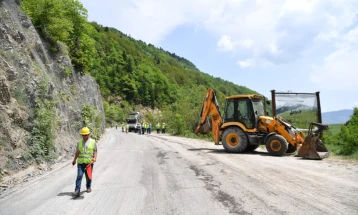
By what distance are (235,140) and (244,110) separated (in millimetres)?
1560

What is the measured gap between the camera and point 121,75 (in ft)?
371

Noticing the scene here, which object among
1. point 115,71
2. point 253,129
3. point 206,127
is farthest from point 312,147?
point 115,71

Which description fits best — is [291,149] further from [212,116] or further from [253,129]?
[212,116]

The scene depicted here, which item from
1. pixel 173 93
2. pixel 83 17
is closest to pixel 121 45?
pixel 173 93

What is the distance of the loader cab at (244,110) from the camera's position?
14594 mm

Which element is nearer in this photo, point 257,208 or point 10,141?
point 257,208

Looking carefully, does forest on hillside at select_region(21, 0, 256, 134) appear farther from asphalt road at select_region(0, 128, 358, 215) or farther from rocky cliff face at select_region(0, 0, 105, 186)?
asphalt road at select_region(0, 128, 358, 215)

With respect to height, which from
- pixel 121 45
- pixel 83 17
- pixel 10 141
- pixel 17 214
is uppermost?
pixel 121 45

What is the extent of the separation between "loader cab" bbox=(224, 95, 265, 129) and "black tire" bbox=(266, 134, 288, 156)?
1266 mm

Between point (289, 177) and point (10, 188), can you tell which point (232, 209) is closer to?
point (289, 177)

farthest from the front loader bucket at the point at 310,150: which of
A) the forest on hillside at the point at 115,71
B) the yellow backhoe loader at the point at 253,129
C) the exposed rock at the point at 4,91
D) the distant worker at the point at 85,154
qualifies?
the forest on hillside at the point at 115,71

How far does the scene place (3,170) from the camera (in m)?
8.80

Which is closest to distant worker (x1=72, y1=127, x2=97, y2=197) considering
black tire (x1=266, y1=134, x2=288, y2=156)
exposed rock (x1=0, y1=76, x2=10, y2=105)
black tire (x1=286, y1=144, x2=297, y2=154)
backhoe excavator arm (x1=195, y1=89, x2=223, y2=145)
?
exposed rock (x1=0, y1=76, x2=10, y2=105)

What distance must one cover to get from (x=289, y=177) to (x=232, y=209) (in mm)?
3405
